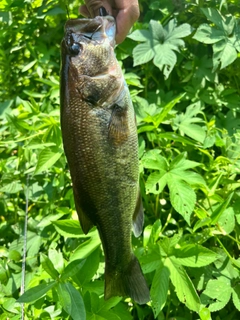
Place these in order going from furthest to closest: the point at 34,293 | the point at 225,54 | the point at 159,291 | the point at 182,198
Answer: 1. the point at 225,54
2. the point at 182,198
3. the point at 159,291
4. the point at 34,293

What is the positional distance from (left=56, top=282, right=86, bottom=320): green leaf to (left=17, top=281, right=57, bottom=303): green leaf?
3cm

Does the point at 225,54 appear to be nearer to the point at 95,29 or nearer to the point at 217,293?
the point at 95,29

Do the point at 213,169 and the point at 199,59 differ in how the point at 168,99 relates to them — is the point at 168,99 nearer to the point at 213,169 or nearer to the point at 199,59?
the point at 199,59

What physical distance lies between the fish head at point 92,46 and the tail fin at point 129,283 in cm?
60

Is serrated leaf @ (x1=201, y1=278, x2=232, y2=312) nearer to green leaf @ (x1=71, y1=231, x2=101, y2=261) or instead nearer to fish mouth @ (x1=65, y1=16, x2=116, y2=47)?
green leaf @ (x1=71, y1=231, x2=101, y2=261)

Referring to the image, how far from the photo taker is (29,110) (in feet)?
6.67

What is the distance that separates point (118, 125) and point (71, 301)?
1.78ft

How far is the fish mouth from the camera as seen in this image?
124 cm

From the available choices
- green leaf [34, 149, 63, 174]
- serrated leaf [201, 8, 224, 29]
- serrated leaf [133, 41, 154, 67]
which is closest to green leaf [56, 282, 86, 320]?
green leaf [34, 149, 63, 174]

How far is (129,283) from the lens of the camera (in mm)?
1354

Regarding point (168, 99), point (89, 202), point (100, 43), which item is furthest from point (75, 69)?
point (168, 99)

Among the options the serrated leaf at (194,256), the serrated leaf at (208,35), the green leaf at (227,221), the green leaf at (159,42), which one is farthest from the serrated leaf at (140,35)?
the serrated leaf at (194,256)

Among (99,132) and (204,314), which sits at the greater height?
(99,132)

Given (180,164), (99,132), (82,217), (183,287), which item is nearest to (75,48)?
(99,132)
